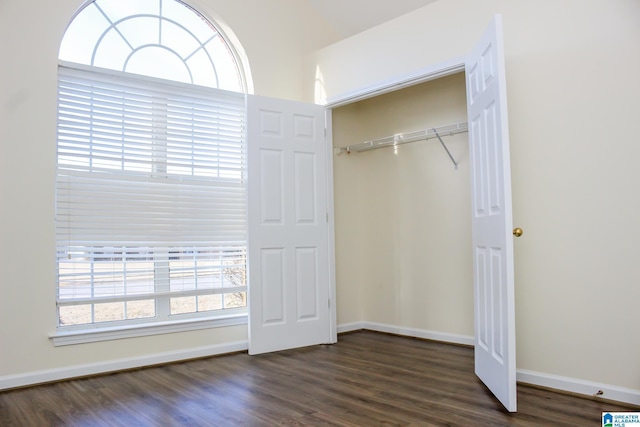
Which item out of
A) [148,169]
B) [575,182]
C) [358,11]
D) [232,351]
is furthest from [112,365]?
[358,11]

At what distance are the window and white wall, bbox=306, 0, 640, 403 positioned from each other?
7.75 feet

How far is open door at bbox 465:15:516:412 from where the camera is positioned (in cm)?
264

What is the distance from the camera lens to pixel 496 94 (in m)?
2.76

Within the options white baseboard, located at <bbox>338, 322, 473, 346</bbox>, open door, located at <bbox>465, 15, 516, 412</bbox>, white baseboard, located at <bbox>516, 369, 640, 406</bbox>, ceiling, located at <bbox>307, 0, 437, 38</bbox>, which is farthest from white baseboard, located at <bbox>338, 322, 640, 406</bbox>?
ceiling, located at <bbox>307, 0, 437, 38</bbox>

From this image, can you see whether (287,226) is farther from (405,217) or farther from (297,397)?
(297,397)

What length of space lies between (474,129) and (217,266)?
7.88ft

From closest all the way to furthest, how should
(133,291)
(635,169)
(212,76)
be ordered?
1. (635,169)
2. (133,291)
3. (212,76)

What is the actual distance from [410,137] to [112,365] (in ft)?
10.5

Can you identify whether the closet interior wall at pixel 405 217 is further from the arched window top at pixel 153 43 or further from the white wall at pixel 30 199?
the white wall at pixel 30 199

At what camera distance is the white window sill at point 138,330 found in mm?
3467

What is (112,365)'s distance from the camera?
11.9ft

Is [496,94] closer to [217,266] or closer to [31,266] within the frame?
[217,266]

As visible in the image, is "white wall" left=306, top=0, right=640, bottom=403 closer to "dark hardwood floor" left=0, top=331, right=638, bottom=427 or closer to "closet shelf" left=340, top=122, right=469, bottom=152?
"dark hardwood floor" left=0, top=331, right=638, bottom=427

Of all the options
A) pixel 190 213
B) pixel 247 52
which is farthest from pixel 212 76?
pixel 190 213
